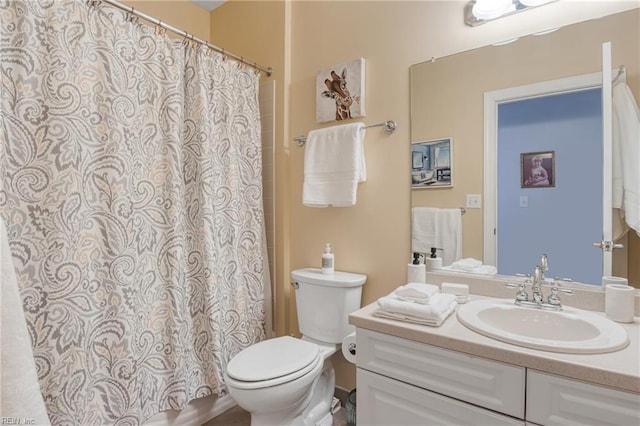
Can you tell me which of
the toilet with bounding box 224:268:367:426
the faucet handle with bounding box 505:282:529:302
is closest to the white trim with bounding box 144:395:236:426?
the toilet with bounding box 224:268:367:426

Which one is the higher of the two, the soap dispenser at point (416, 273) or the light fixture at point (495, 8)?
the light fixture at point (495, 8)

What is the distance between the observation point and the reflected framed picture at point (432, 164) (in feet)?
4.85

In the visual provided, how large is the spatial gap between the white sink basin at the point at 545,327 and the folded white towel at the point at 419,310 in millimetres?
58

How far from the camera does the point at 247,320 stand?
1.85 meters

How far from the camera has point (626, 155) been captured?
1134 millimetres

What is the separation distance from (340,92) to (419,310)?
127 cm

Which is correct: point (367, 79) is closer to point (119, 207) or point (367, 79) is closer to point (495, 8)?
point (495, 8)

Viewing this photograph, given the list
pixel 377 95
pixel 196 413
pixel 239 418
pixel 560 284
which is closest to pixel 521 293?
pixel 560 284

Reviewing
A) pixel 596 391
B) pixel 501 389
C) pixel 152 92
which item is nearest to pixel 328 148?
pixel 152 92

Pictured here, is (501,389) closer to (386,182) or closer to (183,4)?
(386,182)

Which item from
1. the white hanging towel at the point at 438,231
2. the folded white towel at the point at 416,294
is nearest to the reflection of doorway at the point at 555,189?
the white hanging towel at the point at 438,231

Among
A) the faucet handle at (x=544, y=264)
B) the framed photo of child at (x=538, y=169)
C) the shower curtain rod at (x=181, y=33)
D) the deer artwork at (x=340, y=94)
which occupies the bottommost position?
the faucet handle at (x=544, y=264)

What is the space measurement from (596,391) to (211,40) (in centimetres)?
290

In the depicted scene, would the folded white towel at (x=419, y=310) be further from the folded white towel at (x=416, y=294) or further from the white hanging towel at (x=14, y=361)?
the white hanging towel at (x=14, y=361)
